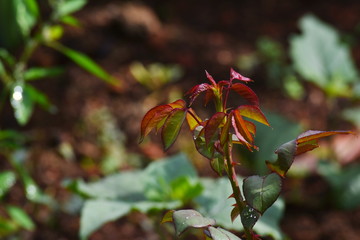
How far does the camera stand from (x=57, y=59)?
2959 millimetres

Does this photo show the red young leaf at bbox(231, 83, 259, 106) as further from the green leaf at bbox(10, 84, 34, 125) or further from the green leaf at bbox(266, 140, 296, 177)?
the green leaf at bbox(10, 84, 34, 125)

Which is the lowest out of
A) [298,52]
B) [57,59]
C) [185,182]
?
[185,182]

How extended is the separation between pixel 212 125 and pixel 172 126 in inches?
2.6

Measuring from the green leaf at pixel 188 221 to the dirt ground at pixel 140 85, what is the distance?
4.41 ft

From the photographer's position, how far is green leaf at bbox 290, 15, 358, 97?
8.30 ft

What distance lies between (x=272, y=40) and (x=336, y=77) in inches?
36.5

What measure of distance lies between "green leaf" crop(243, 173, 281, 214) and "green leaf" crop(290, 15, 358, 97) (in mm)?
1742

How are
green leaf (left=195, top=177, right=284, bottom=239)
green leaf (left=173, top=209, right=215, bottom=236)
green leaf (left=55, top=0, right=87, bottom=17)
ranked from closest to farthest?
1. green leaf (left=173, top=209, right=215, bottom=236)
2. green leaf (left=195, top=177, right=284, bottom=239)
3. green leaf (left=55, top=0, right=87, bottom=17)

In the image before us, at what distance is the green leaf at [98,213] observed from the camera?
146cm

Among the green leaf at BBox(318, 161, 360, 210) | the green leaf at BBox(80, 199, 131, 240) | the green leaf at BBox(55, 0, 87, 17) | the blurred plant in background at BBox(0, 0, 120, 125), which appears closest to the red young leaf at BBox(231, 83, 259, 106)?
the green leaf at BBox(80, 199, 131, 240)

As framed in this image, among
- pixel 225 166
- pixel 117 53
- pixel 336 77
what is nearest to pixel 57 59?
pixel 117 53

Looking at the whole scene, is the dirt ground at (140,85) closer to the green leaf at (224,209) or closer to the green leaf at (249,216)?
the green leaf at (224,209)

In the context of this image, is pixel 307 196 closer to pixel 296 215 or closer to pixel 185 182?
pixel 296 215

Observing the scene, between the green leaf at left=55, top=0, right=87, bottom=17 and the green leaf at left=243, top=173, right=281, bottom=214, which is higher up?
the green leaf at left=55, top=0, right=87, bottom=17
